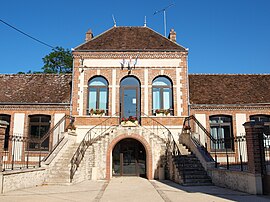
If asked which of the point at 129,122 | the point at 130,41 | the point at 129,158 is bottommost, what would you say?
the point at 129,158

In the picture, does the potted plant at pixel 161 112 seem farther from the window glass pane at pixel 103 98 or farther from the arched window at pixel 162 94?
the window glass pane at pixel 103 98

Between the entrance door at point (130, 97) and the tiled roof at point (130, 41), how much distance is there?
211 cm

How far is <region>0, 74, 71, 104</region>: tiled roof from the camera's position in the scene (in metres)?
17.0

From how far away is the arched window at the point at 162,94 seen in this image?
1662 cm

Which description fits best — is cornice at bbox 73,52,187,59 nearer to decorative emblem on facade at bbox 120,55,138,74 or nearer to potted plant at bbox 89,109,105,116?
decorative emblem on facade at bbox 120,55,138,74

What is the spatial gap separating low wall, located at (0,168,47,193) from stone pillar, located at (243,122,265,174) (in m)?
8.03

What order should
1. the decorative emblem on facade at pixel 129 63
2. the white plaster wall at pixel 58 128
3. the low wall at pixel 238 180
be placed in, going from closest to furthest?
1. the low wall at pixel 238 180
2. the white plaster wall at pixel 58 128
3. the decorative emblem on facade at pixel 129 63

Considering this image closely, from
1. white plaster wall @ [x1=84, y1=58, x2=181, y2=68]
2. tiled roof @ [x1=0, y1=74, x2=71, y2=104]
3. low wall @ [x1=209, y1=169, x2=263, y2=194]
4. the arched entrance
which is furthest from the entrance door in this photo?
low wall @ [x1=209, y1=169, x2=263, y2=194]

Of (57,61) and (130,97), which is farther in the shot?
(57,61)

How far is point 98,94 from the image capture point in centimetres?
1680

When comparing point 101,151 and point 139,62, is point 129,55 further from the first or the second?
point 101,151

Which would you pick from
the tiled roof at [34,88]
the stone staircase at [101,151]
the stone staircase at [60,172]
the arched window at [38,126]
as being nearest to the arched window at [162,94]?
the stone staircase at [101,151]

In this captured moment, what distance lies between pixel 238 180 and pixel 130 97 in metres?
8.89

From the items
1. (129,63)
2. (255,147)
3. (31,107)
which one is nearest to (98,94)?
(129,63)
